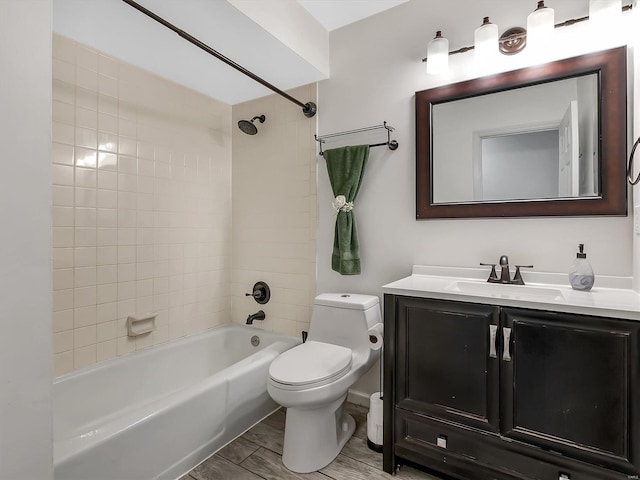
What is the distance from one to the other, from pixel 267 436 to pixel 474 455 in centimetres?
108

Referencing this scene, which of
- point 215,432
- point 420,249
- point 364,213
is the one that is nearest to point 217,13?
point 364,213

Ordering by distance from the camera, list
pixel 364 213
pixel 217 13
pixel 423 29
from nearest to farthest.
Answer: pixel 217 13 → pixel 423 29 → pixel 364 213

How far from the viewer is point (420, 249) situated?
200 cm

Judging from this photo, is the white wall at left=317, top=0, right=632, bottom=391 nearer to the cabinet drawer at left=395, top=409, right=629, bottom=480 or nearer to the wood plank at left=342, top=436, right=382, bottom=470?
the wood plank at left=342, top=436, right=382, bottom=470

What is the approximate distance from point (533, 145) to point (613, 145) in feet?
1.00

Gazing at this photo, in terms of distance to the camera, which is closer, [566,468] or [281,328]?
[566,468]

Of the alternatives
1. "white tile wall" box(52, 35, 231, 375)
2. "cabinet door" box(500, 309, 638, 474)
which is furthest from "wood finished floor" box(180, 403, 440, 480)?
"white tile wall" box(52, 35, 231, 375)

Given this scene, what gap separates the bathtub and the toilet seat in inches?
13.1

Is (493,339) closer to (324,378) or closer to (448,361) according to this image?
→ (448,361)

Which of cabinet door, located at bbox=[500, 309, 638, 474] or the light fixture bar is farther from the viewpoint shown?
the light fixture bar

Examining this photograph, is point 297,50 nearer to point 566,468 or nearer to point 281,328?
point 281,328

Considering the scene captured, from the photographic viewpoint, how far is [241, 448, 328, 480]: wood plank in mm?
1572

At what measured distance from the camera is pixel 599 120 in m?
1.53

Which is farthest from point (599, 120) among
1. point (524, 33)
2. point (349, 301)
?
point (349, 301)
